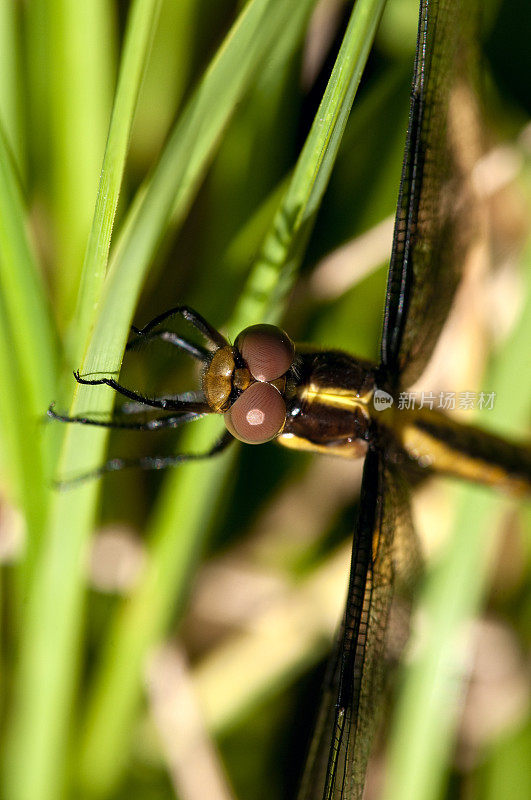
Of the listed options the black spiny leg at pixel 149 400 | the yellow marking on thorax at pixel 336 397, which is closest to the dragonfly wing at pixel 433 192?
the yellow marking on thorax at pixel 336 397

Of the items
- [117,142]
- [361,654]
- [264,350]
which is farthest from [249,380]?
[361,654]

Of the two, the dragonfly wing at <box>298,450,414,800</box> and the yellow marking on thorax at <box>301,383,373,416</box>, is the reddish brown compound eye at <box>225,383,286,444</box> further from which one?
the dragonfly wing at <box>298,450,414,800</box>

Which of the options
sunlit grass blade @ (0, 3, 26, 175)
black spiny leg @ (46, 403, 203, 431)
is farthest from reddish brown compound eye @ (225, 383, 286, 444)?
sunlit grass blade @ (0, 3, 26, 175)

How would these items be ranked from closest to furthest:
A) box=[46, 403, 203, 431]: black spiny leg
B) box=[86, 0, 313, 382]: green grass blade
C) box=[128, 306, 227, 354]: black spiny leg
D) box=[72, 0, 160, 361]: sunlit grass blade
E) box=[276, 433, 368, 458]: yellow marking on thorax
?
box=[72, 0, 160, 361]: sunlit grass blade < box=[86, 0, 313, 382]: green grass blade < box=[46, 403, 203, 431]: black spiny leg < box=[128, 306, 227, 354]: black spiny leg < box=[276, 433, 368, 458]: yellow marking on thorax

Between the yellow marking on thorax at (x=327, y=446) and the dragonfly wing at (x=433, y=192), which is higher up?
the dragonfly wing at (x=433, y=192)

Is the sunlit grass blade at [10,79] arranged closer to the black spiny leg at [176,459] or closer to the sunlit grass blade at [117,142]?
the sunlit grass blade at [117,142]

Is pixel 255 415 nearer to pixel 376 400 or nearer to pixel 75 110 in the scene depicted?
pixel 376 400

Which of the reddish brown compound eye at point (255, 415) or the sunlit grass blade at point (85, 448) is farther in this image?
the reddish brown compound eye at point (255, 415)
